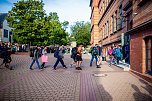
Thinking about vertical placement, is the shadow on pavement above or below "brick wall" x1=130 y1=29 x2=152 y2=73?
below

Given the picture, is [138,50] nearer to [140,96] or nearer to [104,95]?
[140,96]

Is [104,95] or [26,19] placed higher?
[26,19]

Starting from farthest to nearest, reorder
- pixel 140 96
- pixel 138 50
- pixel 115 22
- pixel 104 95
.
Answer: pixel 115 22 < pixel 138 50 < pixel 104 95 < pixel 140 96

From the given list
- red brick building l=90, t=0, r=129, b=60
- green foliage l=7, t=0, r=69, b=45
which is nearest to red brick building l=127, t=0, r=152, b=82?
red brick building l=90, t=0, r=129, b=60

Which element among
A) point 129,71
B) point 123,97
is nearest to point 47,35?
point 129,71

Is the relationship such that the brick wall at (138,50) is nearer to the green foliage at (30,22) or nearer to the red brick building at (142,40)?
the red brick building at (142,40)

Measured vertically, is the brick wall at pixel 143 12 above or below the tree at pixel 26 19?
below

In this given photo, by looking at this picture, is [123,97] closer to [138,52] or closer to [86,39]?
[138,52]

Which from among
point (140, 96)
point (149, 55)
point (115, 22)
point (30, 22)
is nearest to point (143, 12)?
point (149, 55)

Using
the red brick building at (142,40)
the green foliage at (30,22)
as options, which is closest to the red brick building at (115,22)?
the red brick building at (142,40)

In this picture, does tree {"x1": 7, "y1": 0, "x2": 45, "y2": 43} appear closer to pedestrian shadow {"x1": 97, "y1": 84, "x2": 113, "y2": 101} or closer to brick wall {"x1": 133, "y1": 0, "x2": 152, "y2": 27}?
brick wall {"x1": 133, "y1": 0, "x2": 152, "y2": 27}

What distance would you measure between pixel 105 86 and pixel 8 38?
49237mm

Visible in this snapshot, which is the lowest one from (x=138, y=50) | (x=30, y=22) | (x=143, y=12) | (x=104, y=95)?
(x=104, y=95)

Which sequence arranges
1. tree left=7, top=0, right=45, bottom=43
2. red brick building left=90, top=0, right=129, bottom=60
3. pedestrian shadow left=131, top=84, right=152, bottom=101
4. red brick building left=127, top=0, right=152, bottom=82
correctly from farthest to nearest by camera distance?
1. tree left=7, top=0, right=45, bottom=43
2. red brick building left=90, top=0, right=129, bottom=60
3. red brick building left=127, top=0, right=152, bottom=82
4. pedestrian shadow left=131, top=84, right=152, bottom=101
